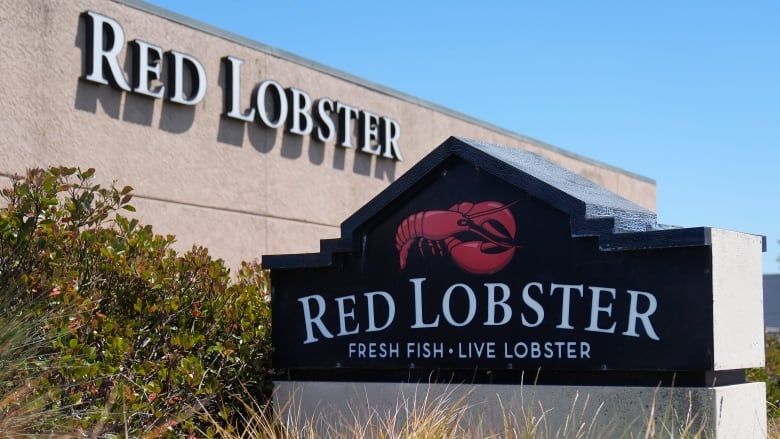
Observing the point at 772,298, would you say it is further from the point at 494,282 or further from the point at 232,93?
the point at 494,282

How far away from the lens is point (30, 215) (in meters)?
8.13

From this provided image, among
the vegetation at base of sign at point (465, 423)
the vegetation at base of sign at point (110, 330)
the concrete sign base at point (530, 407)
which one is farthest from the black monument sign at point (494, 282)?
the vegetation at base of sign at point (110, 330)

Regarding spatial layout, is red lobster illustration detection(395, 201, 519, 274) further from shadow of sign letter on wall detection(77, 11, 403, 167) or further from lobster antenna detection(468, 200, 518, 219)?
shadow of sign letter on wall detection(77, 11, 403, 167)

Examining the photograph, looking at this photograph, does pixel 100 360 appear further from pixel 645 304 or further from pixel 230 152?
pixel 230 152

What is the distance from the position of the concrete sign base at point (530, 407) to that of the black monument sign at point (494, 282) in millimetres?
176

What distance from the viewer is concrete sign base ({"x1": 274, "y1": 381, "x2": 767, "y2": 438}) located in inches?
277

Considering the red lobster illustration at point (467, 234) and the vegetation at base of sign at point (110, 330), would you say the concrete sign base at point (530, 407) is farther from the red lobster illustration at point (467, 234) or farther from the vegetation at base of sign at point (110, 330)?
the red lobster illustration at point (467, 234)

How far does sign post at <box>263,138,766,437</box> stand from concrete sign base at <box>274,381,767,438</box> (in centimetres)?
2

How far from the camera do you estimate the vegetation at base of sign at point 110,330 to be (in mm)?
7078

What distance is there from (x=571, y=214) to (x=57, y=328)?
381cm

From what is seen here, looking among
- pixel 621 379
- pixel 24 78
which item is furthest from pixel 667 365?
pixel 24 78

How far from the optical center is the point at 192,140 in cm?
1428

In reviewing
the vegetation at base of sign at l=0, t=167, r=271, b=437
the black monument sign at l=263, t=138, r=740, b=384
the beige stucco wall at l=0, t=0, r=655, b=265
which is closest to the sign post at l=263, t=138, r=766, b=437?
the black monument sign at l=263, t=138, r=740, b=384

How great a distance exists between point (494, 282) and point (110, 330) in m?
2.93
